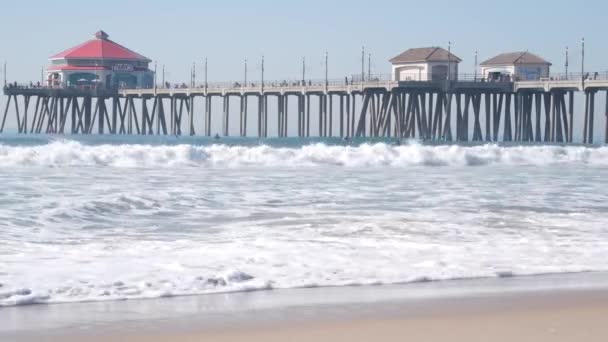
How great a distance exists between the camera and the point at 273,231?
11906 mm

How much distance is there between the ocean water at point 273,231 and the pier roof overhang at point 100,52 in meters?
59.9

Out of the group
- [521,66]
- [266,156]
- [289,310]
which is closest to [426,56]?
[521,66]

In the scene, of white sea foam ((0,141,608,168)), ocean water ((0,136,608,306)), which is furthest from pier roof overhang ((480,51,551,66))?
ocean water ((0,136,608,306))

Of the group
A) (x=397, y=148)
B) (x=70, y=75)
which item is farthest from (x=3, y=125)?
(x=397, y=148)

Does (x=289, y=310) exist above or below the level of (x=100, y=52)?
below

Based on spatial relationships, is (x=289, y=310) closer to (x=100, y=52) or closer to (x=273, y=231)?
(x=273, y=231)

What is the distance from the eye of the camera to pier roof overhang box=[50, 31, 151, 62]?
267ft

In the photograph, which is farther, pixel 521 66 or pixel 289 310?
pixel 521 66

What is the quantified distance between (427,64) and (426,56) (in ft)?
1.61

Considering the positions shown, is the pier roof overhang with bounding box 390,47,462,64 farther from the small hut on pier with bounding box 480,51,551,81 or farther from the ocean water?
the ocean water

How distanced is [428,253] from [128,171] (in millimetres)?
13763

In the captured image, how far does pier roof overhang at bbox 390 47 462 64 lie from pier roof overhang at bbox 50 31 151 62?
28.3 m

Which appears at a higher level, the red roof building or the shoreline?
the red roof building

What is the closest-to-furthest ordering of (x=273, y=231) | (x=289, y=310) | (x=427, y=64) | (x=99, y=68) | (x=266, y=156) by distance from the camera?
(x=289, y=310) < (x=273, y=231) < (x=266, y=156) < (x=427, y=64) < (x=99, y=68)
